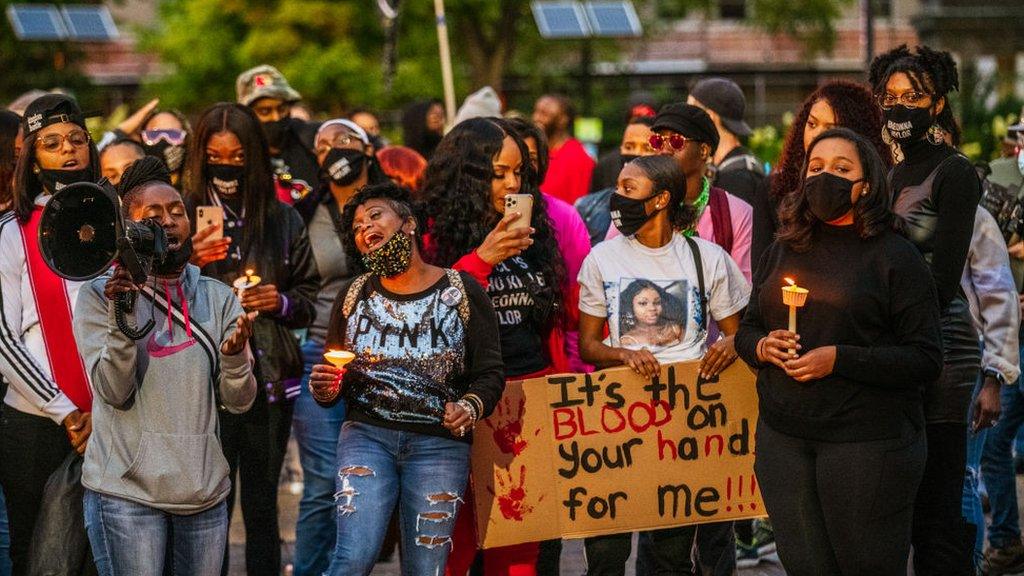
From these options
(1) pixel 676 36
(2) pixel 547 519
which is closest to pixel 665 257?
(2) pixel 547 519

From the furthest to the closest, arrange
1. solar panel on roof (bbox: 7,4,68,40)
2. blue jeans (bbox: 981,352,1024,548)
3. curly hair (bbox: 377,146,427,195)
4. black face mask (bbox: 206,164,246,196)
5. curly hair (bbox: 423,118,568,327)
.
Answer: solar panel on roof (bbox: 7,4,68,40), curly hair (bbox: 377,146,427,195), blue jeans (bbox: 981,352,1024,548), black face mask (bbox: 206,164,246,196), curly hair (bbox: 423,118,568,327)

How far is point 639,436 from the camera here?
6332 mm

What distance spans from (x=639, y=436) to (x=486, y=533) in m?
0.75

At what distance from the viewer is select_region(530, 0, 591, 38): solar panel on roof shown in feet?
84.1

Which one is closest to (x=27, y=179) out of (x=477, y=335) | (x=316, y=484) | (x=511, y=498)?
(x=477, y=335)

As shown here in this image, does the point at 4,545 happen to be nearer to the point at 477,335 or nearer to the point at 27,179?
the point at 27,179

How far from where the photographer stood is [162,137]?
26.1ft

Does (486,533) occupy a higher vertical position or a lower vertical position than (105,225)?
lower

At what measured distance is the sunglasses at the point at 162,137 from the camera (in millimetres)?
7965

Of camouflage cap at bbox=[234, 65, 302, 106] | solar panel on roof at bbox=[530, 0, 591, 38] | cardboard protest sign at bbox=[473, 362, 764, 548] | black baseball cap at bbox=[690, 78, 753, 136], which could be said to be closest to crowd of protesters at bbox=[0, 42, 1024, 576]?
cardboard protest sign at bbox=[473, 362, 764, 548]

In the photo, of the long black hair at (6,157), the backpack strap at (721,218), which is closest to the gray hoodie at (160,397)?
the long black hair at (6,157)

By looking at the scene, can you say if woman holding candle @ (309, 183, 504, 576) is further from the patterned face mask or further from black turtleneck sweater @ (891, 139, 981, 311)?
black turtleneck sweater @ (891, 139, 981, 311)

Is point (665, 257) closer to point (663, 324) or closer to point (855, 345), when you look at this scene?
point (663, 324)

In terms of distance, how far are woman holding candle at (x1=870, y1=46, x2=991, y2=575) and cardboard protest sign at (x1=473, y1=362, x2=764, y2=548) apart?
2.61 ft
